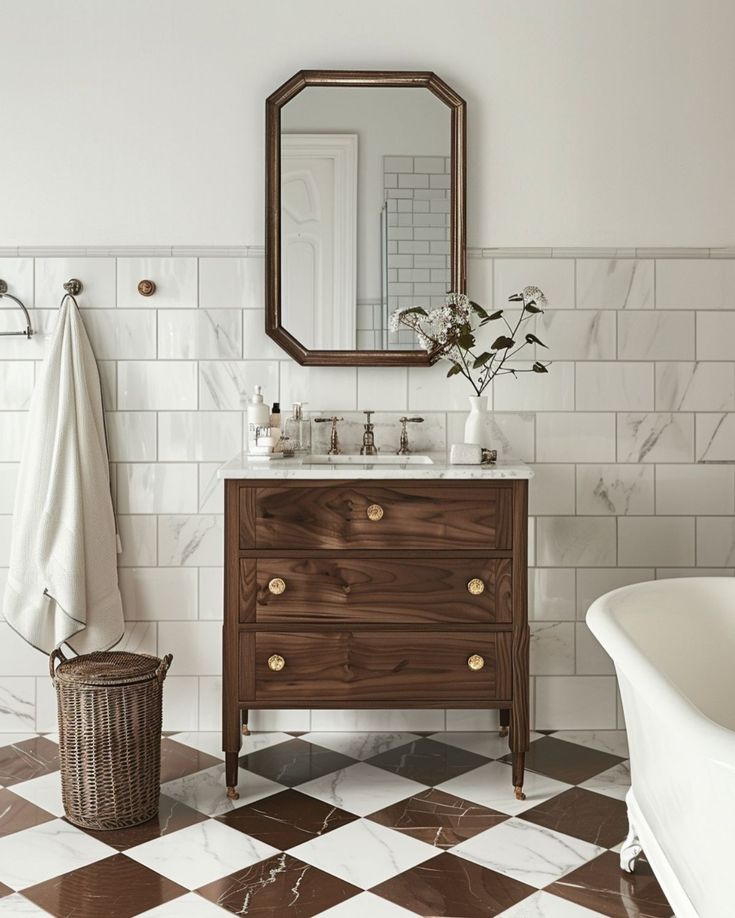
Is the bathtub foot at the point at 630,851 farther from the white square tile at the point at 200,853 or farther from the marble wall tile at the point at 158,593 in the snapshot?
the marble wall tile at the point at 158,593

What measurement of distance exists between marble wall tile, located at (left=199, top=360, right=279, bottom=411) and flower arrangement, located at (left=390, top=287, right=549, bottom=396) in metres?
0.47

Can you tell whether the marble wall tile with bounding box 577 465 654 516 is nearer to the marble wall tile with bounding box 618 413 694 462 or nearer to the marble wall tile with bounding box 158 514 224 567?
the marble wall tile with bounding box 618 413 694 462

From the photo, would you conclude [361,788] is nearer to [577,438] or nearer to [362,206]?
[577,438]

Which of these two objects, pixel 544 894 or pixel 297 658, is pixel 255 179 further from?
pixel 544 894

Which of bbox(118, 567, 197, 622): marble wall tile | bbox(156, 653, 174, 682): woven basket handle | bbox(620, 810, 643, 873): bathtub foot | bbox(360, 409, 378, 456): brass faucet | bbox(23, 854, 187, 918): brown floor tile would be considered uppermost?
bbox(360, 409, 378, 456): brass faucet

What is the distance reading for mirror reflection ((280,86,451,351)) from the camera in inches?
118

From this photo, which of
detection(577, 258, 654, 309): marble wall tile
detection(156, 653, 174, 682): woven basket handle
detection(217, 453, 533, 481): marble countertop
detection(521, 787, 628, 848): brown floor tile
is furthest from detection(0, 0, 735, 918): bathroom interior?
detection(156, 653, 174, 682): woven basket handle

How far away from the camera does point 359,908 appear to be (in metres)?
2.04

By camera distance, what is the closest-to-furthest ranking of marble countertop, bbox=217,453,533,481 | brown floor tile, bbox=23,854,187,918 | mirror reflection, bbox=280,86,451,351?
brown floor tile, bbox=23,854,187,918 < marble countertop, bbox=217,453,533,481 < mirror reflection, bbox=280,86,451,351

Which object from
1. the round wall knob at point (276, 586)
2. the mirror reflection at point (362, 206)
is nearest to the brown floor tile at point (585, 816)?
the round wall knob at point (276, 586)

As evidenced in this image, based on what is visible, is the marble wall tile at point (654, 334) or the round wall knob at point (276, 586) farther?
the marble wall tile at point (654, 334)

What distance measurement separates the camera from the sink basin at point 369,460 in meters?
2.95

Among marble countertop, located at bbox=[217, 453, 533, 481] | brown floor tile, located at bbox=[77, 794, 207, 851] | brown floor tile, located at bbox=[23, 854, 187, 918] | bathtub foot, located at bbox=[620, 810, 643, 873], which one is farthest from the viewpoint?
marble countertop, located at bbox=[217, 453, 533, 481]

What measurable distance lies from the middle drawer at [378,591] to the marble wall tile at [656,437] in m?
0.81
